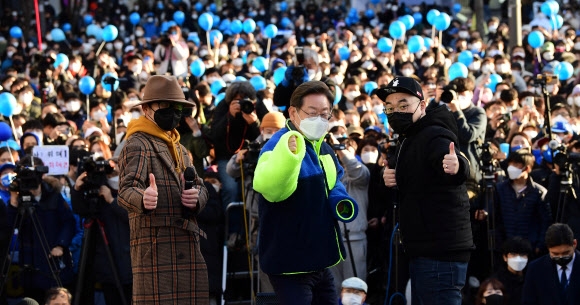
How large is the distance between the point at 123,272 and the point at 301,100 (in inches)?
143

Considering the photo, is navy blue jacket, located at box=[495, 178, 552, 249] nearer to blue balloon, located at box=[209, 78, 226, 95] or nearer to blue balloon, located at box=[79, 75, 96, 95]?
blue balloon, located at box=[209, 78, 226, 95]

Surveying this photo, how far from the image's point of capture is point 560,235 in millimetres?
8625

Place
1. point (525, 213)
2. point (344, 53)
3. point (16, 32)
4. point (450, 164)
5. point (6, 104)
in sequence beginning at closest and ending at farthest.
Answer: point (450, 164), point (525, 213), point (6, 104), point (344, 53), point (16, 32)

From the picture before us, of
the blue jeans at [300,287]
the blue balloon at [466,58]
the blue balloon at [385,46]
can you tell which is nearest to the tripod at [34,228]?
the blue jeans at [300,287]

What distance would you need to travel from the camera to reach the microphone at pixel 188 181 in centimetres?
596

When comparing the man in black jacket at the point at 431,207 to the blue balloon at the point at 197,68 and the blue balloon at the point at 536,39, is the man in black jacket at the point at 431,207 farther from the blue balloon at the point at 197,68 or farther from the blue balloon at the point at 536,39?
the blue balloon at the point at 536,39

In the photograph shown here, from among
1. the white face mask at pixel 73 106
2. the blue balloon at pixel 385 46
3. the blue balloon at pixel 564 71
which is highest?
the blue balloon at pixel 385 46

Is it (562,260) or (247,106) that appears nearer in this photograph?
(562,260)

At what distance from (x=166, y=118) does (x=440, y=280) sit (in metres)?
1.75

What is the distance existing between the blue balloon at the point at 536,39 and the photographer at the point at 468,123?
8.79 metres

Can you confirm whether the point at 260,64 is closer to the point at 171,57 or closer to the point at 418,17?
the point at 171,57

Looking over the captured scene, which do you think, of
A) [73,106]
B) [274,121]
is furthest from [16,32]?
[274,121]

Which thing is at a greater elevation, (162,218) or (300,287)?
(162,218)

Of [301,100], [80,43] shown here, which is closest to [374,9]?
[80,43]
